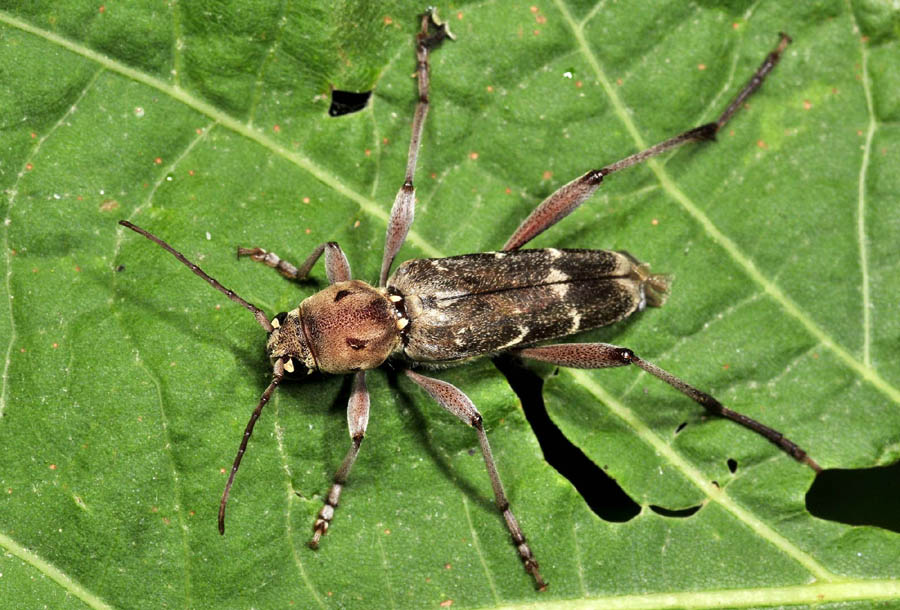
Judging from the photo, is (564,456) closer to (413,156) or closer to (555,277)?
(555,277)

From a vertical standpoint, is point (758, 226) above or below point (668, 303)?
above

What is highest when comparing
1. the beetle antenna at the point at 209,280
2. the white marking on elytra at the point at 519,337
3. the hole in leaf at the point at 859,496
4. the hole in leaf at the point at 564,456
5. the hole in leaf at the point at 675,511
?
the beetle antenna at the point at 209,280

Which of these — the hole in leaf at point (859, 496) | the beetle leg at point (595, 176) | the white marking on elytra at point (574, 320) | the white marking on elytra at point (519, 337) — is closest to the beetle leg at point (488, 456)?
the white marking on elytra at point (519, 337)

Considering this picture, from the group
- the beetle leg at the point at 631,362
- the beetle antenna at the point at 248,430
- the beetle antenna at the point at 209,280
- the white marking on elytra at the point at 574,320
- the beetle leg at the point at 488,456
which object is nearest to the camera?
the beetle antenna at the point at 248,430

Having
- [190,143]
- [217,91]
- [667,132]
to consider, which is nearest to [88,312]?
[190,143]

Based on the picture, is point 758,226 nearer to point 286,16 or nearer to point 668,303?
point 668,303

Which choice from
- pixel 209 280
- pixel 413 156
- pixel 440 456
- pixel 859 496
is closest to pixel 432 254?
pixel 413 156

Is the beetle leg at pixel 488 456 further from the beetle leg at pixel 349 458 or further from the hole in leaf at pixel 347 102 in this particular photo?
the hole in leaf at pixel 347 102

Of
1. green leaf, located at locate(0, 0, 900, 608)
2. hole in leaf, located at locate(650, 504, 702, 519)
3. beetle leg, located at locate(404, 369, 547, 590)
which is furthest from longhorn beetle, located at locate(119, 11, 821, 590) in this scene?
hole in leaf, located at locate(650, 504, 702, 519)
